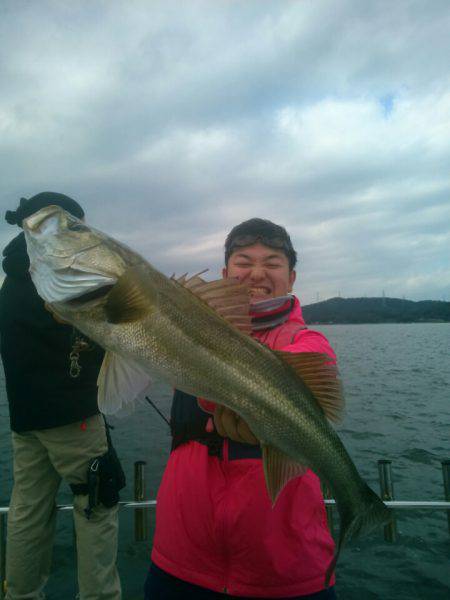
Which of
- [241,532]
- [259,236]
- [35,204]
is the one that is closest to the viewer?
[241,532]

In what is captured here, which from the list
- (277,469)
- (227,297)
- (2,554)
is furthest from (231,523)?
(2,554)

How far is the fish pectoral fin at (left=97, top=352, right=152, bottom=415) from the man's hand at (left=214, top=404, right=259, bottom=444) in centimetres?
56

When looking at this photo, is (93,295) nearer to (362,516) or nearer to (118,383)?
(118,383)

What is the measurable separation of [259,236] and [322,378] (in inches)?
59.7

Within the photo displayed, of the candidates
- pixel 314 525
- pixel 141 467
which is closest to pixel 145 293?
pixel 314 525

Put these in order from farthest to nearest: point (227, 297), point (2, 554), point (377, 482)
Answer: point (377, 482), point (2, 554), point (227, 297)

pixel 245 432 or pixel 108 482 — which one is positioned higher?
pixel 245 432

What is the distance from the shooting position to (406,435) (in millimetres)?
15188

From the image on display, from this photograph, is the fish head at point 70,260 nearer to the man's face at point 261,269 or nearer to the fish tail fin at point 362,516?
the man's face at point 261,269

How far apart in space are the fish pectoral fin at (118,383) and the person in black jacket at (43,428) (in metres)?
1.67

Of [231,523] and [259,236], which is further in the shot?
[259,236]

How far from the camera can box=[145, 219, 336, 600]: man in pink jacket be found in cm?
263

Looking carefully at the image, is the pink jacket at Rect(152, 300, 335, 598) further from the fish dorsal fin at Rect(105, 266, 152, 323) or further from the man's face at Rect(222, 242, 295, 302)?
the fish dorsal fin at Rect(105, 266, 152, 323)

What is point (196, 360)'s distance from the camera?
2.54 metres
